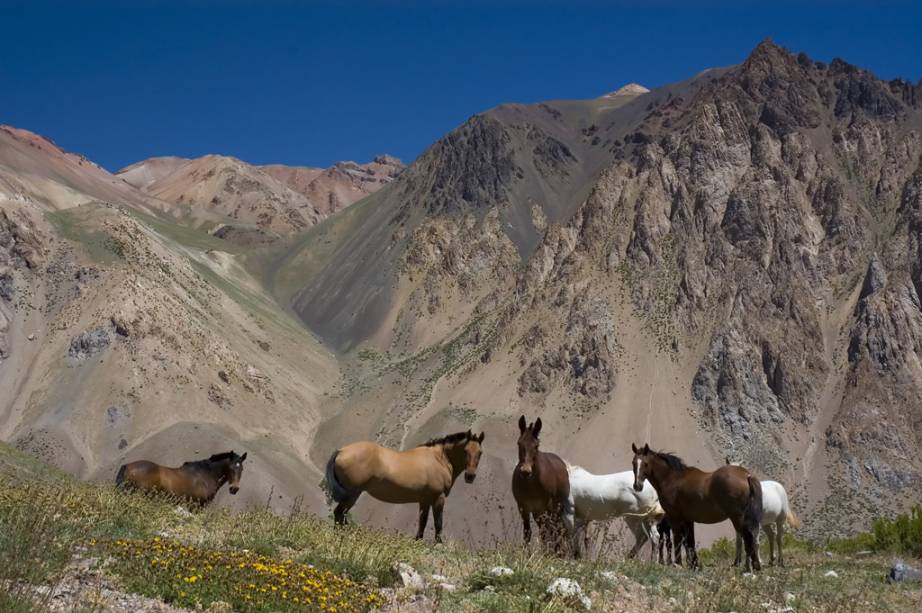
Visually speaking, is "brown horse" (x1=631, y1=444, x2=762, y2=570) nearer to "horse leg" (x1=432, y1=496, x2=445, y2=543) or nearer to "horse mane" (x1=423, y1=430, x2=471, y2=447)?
"horse mane" (x1=423, y1=430, x2=471, y2=447)

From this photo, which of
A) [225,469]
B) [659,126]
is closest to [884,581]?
[225,469]

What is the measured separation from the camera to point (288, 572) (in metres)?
9.59

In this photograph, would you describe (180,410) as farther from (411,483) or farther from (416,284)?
(411,483)

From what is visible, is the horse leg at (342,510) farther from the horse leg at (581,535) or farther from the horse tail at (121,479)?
the horse tail at (121,479)

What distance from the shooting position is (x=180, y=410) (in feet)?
294

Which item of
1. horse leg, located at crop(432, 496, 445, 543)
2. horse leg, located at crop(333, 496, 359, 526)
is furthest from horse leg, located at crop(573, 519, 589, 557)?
horse leg, located at crop(333, 496, 359, 526)

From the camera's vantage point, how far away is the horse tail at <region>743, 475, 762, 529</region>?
51.5 feet

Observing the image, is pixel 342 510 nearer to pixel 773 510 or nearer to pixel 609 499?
pixel 609 499

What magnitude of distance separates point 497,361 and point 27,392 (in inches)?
2034

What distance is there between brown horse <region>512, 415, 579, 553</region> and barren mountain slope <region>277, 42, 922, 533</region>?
52.7 m

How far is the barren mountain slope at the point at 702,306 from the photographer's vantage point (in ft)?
284

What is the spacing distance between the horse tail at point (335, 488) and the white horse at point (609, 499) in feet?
14.1

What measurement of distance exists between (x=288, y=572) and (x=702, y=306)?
95.7m

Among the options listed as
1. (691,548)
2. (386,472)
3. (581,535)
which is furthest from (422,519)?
(691,548)
